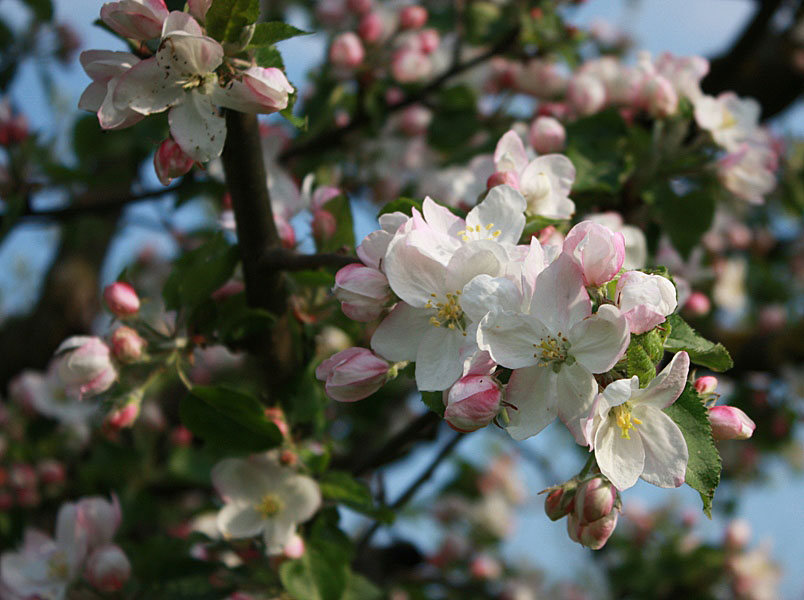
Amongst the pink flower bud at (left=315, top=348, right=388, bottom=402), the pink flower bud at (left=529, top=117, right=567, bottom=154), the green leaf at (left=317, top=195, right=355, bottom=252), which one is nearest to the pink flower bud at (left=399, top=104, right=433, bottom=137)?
the pink flower bud at (left=529, top=117, right=567, bottom=154)

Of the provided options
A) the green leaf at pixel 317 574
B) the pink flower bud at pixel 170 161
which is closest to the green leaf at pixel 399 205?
the pink flower bud at pixel 170 161

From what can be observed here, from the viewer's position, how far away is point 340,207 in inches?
52.7

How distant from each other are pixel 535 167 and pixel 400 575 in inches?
68.3

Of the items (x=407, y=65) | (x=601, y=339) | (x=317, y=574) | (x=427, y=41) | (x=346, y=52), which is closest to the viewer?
(x=601, y=339)

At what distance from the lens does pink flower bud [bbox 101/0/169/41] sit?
0.92 m

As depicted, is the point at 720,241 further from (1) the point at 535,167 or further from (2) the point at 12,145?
(2) the point at 12,145

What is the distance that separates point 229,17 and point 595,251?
0.55 m

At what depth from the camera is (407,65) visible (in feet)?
7.14

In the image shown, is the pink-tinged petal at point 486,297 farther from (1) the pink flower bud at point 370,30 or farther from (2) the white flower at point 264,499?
(1) the pink flower bud at point 370,30

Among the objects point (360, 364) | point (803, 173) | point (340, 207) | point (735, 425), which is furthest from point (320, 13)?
point (735, 425)

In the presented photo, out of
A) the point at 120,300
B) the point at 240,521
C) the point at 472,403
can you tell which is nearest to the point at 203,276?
the point at 120,300

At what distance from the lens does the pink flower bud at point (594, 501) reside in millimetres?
830

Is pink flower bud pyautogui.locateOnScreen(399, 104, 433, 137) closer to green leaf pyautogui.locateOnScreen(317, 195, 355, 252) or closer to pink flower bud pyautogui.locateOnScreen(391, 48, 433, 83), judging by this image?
pink flower bud pyautogui.locateOnScreen(391, 48, 433, 83)

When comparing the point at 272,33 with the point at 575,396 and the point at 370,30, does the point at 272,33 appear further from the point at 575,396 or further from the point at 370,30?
the point at 370,30
